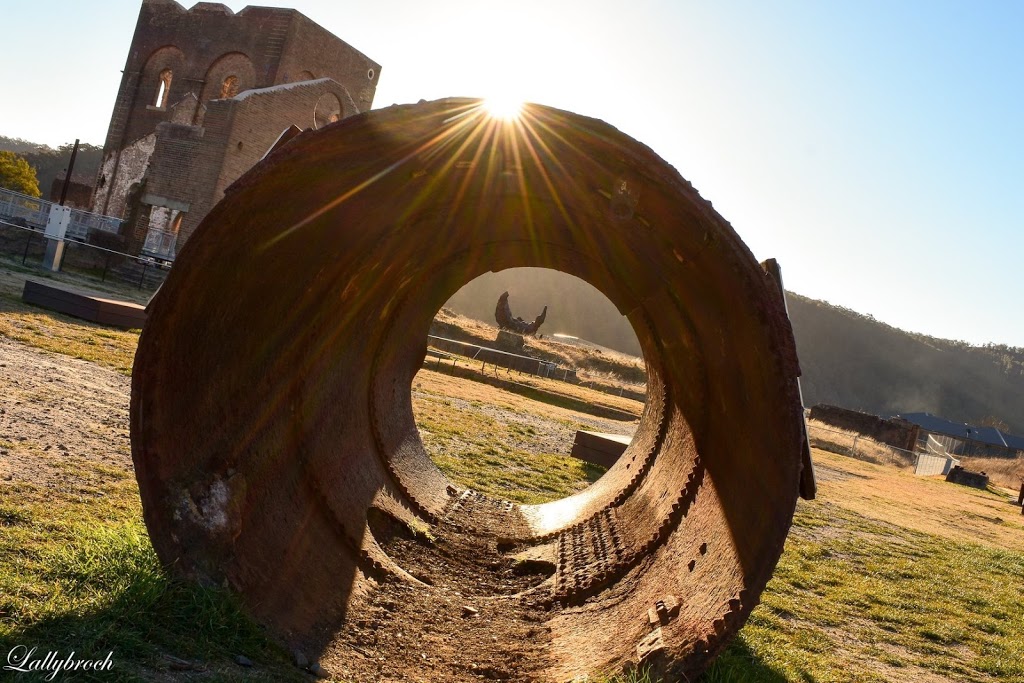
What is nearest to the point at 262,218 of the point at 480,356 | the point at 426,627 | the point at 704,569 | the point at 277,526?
the point at 277,526

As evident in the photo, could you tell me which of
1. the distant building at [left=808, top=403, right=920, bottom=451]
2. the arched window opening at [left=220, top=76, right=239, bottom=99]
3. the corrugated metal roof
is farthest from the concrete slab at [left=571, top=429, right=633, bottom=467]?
the corrugated metal roof

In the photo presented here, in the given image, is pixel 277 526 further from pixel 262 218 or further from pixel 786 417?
pixel 786 417

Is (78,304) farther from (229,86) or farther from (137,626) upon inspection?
(229,86)

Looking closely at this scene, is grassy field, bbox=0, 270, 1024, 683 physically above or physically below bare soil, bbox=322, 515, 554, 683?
above

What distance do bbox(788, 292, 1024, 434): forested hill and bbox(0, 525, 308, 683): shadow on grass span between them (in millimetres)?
112012

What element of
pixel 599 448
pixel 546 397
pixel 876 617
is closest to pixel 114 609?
pixel 876 617

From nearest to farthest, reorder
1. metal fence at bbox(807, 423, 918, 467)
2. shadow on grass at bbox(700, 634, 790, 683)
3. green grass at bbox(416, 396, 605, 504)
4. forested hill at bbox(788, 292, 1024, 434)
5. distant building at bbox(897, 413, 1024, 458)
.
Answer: shadow on grass at bbox(700, 634, 790, 683)
green grass at bbox(416, 396, 605, 504)
metal fence at bbox(807, 423, 918, 467)
distant building at bbox(897, 413, 1024, 458)
forested hill at bbox(788, 292, 1024, 434)

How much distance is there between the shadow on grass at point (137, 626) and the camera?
229cm

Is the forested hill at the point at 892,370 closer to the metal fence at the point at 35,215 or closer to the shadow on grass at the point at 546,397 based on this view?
the metal fence at the point at 35,215

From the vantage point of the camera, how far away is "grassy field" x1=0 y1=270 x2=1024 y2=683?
253 centimetres

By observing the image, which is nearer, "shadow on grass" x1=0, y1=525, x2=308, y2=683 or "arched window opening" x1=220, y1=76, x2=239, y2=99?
"shadow on grass" x1=0, y1=525, x2=308, y2=683

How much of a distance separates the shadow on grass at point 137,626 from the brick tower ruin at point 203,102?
1980 cm

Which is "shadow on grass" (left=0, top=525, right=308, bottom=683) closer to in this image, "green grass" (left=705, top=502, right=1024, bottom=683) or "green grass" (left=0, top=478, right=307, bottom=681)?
"green grass" (left=0, top=478, right=307, bottom=681)

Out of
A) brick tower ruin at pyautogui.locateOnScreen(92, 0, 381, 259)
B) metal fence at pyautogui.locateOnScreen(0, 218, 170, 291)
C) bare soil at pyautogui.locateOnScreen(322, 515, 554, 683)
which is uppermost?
brick tower ruin at pyautogui.locateOnScreen(92, 0, 381, 259)
